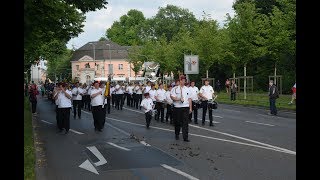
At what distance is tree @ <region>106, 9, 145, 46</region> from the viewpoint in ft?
372

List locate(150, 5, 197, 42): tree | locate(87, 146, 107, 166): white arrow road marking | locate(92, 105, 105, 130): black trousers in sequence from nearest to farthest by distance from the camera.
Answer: locate(87, 146, 107, 166): white arrow road marking → locate(92, 105, 105, 130): black trousers → locate(150, 5, 197, 42): tree

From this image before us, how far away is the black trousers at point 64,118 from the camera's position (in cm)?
1705

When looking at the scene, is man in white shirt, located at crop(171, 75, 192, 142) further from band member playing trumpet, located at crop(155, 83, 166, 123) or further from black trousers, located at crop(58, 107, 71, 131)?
band member playing trumpet, located at crop(155, 83, 166, 123)

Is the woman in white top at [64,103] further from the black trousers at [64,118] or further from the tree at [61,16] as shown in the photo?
the tree at [61,16]

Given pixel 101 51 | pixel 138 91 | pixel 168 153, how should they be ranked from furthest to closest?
pixel 101 51, pixel 138 91, pixel 168 153

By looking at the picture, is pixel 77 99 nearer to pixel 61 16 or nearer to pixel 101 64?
pixel 61 16

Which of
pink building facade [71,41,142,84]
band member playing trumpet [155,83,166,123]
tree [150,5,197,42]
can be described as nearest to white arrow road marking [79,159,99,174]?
band member playing trumpet [155,83,166,123]

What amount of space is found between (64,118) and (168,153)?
6.59m

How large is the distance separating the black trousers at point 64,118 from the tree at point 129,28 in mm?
93466

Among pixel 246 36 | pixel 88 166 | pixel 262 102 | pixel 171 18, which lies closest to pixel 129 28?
pixel 171 18

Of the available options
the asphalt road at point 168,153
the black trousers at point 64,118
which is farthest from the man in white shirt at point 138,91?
the black trousers at point 64,118

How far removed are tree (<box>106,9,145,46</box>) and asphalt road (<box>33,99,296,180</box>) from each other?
94597 mm

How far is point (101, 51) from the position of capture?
123m
